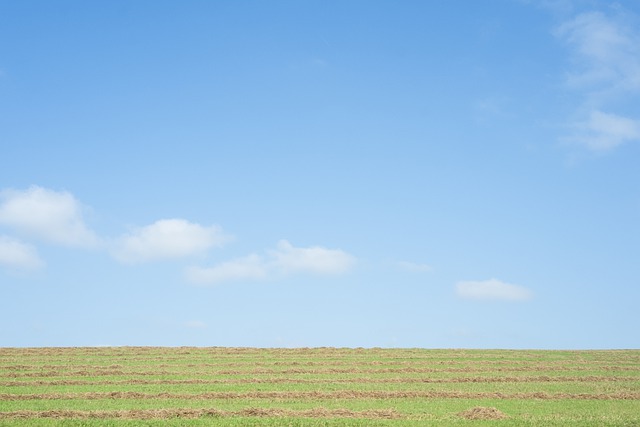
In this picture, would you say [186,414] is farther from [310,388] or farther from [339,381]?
[339,381]

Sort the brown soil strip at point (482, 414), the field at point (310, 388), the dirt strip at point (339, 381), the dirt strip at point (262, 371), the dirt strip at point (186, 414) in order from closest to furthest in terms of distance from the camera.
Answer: the dirt strip at point (186, 414) < the field at point (310, 388) < the brown soil strip at point (482, 414) < the dirt strip at point (339, 381) < the dirt strip at point (262, 371)

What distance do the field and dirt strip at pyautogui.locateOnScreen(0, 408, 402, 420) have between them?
44 millimetres

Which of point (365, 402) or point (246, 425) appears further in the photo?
point (365, 402)

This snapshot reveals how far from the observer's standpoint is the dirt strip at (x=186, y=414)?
2358 centimetres

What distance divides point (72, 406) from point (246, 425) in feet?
27.9

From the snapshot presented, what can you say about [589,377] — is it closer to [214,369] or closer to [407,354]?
[407,354]

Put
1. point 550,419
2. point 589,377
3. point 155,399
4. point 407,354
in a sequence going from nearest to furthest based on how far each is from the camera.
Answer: point 550,419 → point 155,399 → point 589,377 → point 407,354

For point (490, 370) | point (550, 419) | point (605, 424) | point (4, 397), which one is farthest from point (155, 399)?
point (490, 370)

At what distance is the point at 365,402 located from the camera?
2750 cm

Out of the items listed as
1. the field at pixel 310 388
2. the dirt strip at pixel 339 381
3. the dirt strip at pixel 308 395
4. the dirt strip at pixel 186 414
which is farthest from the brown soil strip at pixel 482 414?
the dirt strip at pixel 339 381

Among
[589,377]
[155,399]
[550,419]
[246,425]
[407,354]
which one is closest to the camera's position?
[246,425]

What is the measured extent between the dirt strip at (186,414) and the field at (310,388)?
0.14 feet

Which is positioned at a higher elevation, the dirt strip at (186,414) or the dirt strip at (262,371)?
the dirt strip at (262,371)

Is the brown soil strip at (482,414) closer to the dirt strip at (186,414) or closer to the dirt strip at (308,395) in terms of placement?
the dirt strip at (186,414)
